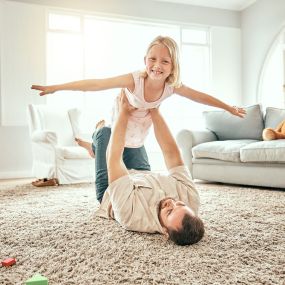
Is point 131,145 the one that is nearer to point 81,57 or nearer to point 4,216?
point 4,216

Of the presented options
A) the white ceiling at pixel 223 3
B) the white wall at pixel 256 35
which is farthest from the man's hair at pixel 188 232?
the white ceiling at pixel 223 3

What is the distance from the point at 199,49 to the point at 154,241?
16.7ft

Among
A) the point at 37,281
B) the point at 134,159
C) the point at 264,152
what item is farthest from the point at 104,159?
the point at 264,152

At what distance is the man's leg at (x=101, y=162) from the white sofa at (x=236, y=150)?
71.2 inches

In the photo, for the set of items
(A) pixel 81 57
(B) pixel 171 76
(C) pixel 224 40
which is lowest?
(B) pixel 171 76

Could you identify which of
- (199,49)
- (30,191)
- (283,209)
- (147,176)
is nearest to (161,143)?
(147,176)

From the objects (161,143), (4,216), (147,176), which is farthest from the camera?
(4,216)

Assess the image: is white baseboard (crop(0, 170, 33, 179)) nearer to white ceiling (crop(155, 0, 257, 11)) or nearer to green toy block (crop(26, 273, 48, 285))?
white ceiling (crop(155, 0, 257, 11))

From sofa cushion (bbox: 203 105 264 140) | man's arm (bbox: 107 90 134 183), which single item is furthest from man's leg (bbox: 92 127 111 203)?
sofa cushion (bbox: 203 105 264 140)

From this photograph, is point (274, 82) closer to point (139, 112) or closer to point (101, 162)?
point (139, 112)

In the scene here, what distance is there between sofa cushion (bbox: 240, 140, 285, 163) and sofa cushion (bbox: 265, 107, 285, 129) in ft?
2.36

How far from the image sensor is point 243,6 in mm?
6258

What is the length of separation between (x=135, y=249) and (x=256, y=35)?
5373mm

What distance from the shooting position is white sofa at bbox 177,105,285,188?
3502 millimetres
